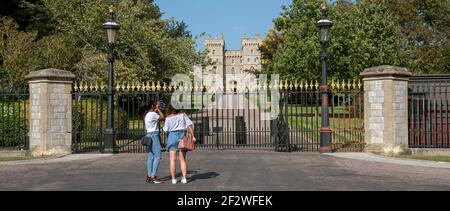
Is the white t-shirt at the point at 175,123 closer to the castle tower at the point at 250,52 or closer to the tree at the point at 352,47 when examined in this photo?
the tree at the point at 352,47

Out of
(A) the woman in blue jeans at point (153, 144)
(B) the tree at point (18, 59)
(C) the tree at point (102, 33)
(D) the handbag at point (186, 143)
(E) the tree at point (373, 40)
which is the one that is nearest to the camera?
(D) the handbag at point (186, 143)

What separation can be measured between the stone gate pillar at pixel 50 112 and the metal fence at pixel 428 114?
1098cm

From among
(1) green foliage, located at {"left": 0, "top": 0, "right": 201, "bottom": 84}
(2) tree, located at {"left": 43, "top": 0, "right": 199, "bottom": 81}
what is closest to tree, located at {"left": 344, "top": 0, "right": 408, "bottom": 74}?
(1) green foliage, located at {"left": 0, "top": 0, "right": 201, "bottom": 84}

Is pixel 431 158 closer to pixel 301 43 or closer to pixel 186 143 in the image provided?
pixel 186 143

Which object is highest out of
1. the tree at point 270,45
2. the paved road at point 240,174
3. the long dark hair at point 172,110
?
the tree at point 270,45

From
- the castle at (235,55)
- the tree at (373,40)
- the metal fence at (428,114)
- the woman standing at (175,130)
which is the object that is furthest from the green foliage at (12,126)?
the castle at (235,55)

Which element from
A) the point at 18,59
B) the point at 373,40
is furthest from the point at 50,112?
the point at 373,40

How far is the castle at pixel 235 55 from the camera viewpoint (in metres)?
146

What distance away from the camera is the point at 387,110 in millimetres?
14898

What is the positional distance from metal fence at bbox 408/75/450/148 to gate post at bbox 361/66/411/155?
58 centimetres

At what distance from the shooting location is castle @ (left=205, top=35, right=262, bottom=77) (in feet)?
478

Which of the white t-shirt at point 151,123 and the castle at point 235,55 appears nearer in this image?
the white t-shirt at point 151,123

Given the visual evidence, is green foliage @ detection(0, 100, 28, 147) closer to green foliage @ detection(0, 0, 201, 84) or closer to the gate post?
green foliage @ detection(0, 0, 201, 84)
